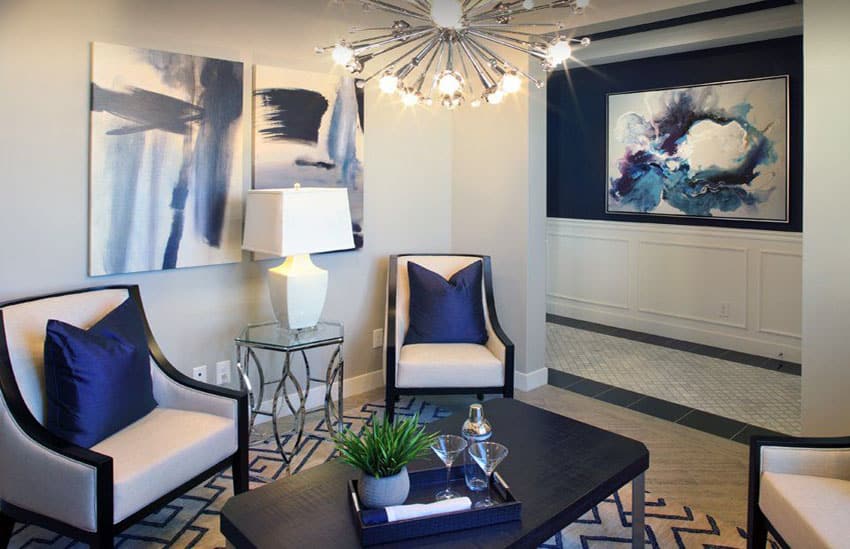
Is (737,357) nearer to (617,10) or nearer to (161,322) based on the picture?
(617,10)

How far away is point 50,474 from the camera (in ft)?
7.09

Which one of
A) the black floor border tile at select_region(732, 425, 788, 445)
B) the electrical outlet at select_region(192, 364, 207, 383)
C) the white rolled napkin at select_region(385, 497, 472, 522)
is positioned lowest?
the black floor border tile at select_region(732, 425, 788, 445)

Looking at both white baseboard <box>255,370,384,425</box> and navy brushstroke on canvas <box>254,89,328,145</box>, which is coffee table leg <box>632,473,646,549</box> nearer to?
white baseboard <box>255,370,384,425</box>

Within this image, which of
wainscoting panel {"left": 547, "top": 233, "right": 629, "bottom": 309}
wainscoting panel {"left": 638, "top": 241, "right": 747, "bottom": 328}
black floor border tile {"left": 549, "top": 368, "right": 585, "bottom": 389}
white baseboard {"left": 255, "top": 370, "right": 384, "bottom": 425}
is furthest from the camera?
wainscoting panel {"left": 547, "top": 233, "right": 629, "bottom": 309}

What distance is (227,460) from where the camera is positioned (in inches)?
105

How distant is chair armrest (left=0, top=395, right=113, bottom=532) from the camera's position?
82.2 inches

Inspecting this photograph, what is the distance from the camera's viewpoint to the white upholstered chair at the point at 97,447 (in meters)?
2.12

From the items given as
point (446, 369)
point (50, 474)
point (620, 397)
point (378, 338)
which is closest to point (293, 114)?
point (378, 338)

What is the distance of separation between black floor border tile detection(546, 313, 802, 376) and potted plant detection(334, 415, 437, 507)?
387 centimetres

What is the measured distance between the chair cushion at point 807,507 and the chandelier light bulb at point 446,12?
175cm

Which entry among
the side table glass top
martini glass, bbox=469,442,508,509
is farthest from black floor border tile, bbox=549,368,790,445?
martini glass, bbox=469,442,508,509

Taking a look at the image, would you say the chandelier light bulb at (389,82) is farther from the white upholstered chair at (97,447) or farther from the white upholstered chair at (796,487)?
the white upholstered chair at (796,487)

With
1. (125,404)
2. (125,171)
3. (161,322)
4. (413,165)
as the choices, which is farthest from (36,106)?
(413,165)

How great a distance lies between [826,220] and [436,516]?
2.31 metres
